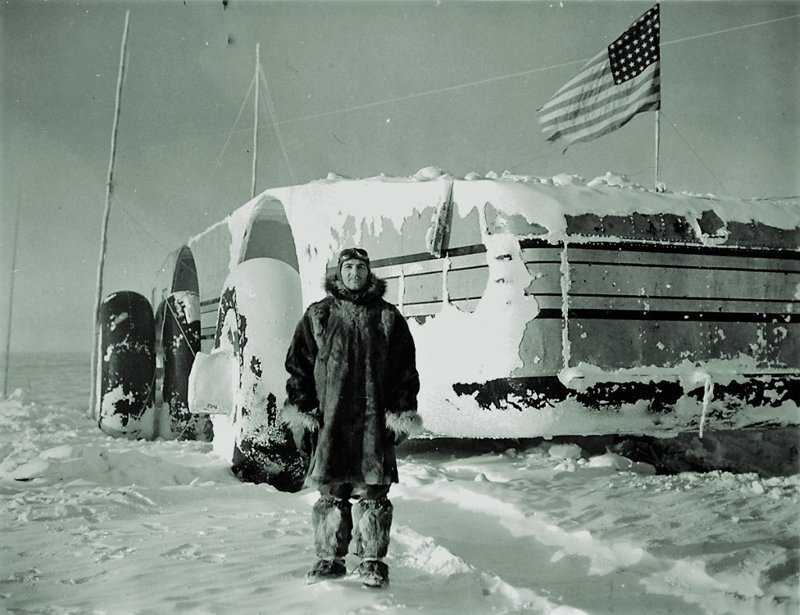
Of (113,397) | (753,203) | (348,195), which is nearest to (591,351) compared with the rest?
(753,203)

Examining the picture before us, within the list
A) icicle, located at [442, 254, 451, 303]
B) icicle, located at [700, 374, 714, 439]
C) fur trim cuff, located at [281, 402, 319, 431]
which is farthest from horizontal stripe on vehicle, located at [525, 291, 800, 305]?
fur trim cuff, located at [281, 402, 319, 431]

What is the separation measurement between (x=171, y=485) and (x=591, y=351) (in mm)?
3417

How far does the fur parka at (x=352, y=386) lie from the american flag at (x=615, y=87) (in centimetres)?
448

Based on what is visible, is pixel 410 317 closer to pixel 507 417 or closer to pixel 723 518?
pixel 507 417

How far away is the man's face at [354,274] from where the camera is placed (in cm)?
350

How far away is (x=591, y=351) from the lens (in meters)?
5.45

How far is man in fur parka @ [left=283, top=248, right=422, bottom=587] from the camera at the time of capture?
11.1ft

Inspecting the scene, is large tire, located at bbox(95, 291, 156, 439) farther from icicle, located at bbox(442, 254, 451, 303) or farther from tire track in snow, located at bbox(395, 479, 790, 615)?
tire track in snow, located at bbox(395, 479, 790, 615)

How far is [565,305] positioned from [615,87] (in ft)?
9.15

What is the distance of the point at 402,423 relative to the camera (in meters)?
3.44

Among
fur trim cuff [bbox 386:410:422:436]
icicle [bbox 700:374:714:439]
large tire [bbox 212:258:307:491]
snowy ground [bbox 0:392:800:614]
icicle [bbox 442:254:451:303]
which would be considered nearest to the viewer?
snowy ground [bbox 0:392:800:614]

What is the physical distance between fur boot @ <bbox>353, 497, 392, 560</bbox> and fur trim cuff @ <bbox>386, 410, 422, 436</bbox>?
0.33 meters

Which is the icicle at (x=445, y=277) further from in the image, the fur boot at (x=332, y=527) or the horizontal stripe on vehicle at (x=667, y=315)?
the fur boot at (x=332, y=527)

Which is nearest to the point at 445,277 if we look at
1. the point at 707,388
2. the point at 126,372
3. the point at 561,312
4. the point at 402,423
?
the point at 561,312
